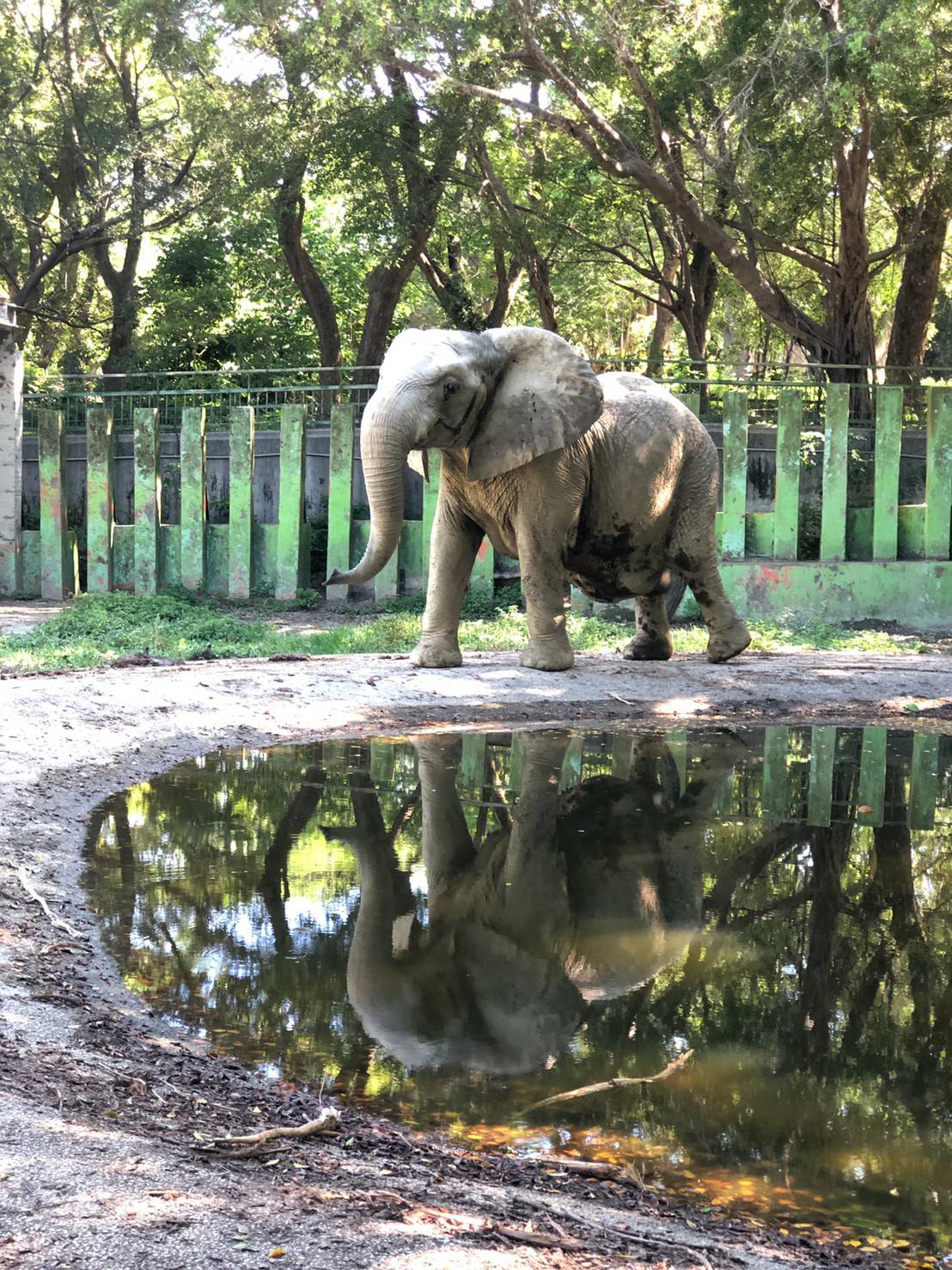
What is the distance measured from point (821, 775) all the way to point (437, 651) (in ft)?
11.2

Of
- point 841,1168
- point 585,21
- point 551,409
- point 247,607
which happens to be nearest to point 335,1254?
point 841,1168

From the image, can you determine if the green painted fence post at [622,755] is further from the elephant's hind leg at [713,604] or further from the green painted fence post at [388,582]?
the green painted fence post at [388,582]

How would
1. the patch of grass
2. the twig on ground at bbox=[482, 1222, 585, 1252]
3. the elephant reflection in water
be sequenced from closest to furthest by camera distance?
the twig on ground at bbox=[482, 1222, 585, 1252]
the elephant reflection in water
the patch of grass

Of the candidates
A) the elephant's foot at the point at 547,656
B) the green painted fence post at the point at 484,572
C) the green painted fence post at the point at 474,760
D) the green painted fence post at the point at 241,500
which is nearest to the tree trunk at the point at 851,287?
the green painted fence post at the point at 484,572

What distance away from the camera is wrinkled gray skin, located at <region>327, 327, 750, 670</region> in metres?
9.29

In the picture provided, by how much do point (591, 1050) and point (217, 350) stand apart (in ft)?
75.3

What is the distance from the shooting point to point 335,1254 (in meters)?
2.71

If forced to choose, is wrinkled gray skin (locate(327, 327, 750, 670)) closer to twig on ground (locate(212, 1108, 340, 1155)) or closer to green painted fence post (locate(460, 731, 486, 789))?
green painted fence post (locate(460, 731, 486, 789))

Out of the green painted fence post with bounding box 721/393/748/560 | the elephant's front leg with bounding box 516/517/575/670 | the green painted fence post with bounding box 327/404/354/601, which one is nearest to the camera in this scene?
the elephant's front leg with bounding box 516/517/575/670

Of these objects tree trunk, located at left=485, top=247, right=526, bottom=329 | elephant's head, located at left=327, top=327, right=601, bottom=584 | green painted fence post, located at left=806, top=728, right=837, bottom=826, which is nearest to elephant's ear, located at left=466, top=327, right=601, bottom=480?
elephant's head, located at left=327, top=327, right=601, bottom=584

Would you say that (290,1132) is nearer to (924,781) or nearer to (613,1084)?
(613,1084)

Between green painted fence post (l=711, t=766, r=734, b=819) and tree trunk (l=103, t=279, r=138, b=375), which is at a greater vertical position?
tree trunk (l=103, t=279, r=138, b=375)

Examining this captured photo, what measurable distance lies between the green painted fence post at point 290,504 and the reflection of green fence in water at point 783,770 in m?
8.62

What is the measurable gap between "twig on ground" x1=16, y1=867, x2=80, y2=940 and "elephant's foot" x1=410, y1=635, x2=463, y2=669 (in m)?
5.32
